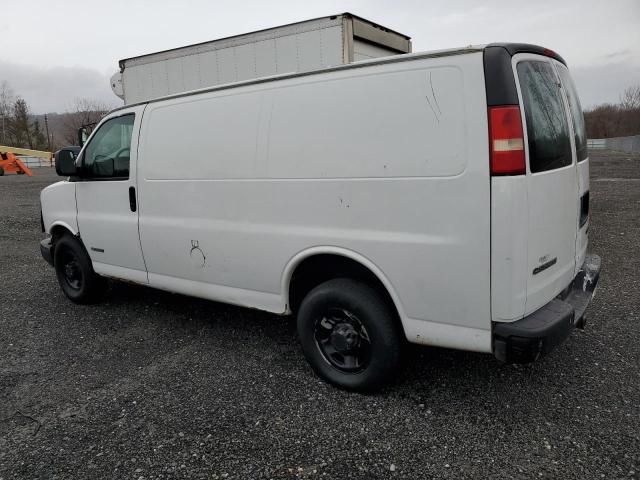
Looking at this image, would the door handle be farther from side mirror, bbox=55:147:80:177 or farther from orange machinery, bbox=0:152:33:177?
orange machinery, bbox=0:152:33:177

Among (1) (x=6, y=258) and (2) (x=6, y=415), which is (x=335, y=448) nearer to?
(2) (x=6, y=415)

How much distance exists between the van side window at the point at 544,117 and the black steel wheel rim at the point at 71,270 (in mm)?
4551

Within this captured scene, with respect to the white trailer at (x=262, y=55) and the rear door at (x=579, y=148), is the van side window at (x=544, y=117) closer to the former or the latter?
the rear door at (x=579, y=148)

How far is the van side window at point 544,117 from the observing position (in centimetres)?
259

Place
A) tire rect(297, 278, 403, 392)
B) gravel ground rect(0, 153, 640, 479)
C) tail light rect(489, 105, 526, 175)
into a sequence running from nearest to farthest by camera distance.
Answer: tail light rect(489, 105, 526, 175), gravel ground rect(0, 153, 640, 479), tire rect(297, 278, 403, 392)

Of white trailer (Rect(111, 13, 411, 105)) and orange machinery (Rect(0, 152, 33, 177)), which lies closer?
white trailer (Rect(111, 13, 411, 105))

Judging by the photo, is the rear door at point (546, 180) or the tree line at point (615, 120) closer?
the rear door at point (546, 180)

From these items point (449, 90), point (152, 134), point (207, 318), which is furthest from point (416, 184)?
point (207, 318)

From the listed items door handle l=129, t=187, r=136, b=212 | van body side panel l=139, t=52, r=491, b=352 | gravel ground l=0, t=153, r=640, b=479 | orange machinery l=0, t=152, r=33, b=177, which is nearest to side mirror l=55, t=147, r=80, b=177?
door handle l=129, t=187, r=136, b=212

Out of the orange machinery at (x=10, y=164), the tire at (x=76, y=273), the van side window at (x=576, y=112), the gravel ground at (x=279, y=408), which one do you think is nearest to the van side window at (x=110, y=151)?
the tire at (x=76, y=273)

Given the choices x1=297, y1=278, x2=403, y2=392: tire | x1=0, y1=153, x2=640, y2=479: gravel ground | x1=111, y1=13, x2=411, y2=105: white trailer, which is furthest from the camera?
x1=111, y1=13, x2=411, y2=105: white trailer

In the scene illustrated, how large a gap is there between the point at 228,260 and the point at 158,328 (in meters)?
1.36

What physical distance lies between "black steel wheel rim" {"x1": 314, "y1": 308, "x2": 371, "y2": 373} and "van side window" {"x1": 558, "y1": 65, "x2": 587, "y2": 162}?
1.76m

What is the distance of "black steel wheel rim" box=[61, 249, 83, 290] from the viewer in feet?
17.4
